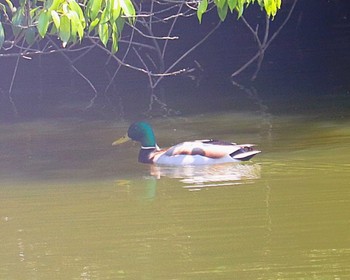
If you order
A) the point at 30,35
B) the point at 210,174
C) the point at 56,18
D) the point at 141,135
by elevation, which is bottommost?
the point at 210,174

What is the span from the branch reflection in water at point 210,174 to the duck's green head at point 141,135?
0.72m

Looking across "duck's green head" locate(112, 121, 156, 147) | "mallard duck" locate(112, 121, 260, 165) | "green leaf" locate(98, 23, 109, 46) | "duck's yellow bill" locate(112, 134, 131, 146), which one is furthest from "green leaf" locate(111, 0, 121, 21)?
"duck's yellow bill" locate(112, 134, 131, 146)

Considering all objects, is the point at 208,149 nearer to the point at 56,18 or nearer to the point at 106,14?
the point at 106,14

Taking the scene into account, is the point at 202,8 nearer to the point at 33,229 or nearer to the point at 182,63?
the point at 33,229

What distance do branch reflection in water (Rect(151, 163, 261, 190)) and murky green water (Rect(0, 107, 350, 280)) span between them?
0.01 metres

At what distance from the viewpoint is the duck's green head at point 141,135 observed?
35.8 ft

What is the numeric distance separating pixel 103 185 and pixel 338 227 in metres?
2.62

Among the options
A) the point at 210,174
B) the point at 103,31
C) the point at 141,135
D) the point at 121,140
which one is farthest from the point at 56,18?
the point at 121,140

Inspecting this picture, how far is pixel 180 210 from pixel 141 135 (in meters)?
3.18

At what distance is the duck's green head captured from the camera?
35.8ft

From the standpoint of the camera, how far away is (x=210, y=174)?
31.2 feet

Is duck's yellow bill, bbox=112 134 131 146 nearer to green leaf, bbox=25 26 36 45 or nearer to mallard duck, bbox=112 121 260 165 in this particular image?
mallard duck, bbox=112 121 260 165

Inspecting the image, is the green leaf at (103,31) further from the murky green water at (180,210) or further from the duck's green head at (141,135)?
the duck's green head at (141,135)

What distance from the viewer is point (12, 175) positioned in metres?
9.80
